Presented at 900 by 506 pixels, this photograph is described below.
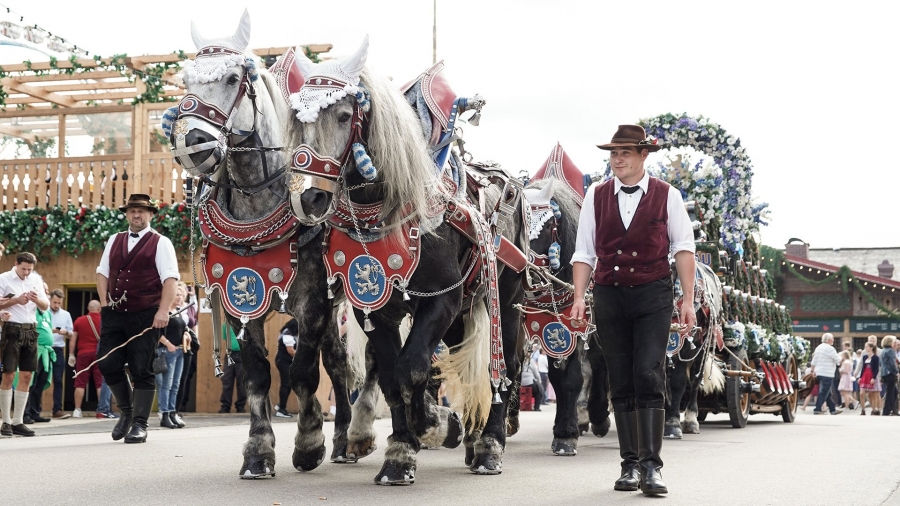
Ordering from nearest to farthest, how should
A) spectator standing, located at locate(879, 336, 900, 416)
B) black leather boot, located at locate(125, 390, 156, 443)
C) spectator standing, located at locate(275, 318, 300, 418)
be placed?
spectator standing, located at locate(275, 318, 300, 418)
black leather boot, located at locate(125, 390, 156, 443)
spectator standing, located at locate(879, 336, 900, 416)

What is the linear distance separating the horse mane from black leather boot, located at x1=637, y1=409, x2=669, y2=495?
1789 millimetres

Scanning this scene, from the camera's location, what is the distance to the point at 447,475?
7188mm

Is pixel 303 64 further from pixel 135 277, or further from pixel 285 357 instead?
pixel 135 277

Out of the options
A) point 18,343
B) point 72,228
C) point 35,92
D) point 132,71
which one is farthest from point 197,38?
point 35,92

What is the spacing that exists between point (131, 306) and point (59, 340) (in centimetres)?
678

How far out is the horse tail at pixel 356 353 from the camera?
28.4 feet

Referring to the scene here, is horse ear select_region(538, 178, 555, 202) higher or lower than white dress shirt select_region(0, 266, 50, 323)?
higher

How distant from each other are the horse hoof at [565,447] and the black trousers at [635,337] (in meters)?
2.63

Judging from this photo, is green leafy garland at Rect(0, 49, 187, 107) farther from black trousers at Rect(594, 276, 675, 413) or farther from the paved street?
black trousers at Rect(594, 276, 675, 413)

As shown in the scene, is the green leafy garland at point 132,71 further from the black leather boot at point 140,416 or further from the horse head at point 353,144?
the horse head at point 353,144

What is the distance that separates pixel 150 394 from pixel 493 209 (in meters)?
3.56

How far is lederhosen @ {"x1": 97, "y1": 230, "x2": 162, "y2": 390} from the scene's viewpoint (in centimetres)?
930

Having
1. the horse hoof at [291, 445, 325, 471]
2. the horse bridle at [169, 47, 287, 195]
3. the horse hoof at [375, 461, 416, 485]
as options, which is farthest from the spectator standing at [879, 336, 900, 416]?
the horse bridle at [169, 47, 287, 195]

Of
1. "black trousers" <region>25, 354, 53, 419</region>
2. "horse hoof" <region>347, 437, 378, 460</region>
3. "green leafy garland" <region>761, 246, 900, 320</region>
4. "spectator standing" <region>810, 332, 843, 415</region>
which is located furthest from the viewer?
"green leafy garland" <region>761, 246, 900, 320</region>
